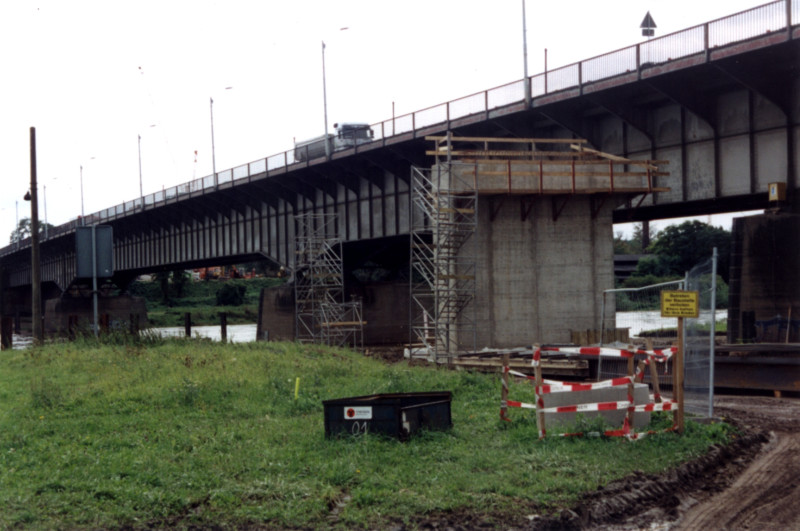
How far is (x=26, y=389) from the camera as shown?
16.8 m

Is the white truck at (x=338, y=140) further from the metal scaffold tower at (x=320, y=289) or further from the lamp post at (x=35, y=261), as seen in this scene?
the lamp post at (x=35, y=261)

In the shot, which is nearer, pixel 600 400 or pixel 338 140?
→ pixel 600 400

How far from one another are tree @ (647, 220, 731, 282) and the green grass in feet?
259

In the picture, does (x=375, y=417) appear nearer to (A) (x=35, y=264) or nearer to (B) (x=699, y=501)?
(B) (x=699, y=501)

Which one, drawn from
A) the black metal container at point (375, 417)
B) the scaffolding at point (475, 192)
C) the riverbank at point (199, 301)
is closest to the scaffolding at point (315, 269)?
the scaffolding at point (475, 192)

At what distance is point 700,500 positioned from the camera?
9422mm

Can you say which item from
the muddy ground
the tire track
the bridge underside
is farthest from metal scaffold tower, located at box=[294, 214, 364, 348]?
the tire track

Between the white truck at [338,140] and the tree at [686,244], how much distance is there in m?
54.7

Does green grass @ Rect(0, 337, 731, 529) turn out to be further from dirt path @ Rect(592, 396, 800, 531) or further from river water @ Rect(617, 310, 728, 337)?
river water @ Rect(617, 310, 728, 337)

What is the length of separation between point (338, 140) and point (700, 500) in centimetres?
3771

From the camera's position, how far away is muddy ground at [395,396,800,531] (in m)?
8.15

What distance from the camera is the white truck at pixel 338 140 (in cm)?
4434

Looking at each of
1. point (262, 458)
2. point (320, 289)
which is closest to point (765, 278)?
point (262, 458)

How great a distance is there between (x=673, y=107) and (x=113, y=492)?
24.6m
